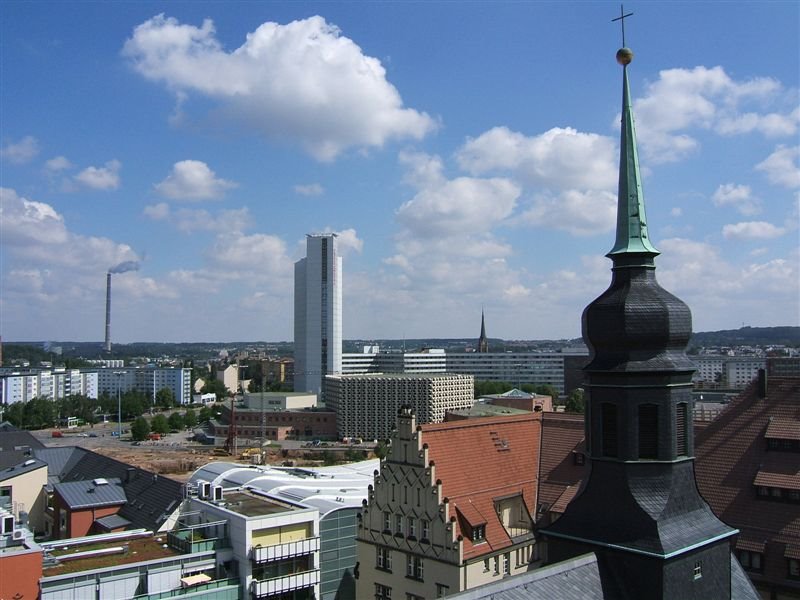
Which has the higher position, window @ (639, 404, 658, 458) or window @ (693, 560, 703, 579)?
window @ (639, 404, 658, 458)

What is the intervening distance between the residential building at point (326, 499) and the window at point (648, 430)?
27.4 m

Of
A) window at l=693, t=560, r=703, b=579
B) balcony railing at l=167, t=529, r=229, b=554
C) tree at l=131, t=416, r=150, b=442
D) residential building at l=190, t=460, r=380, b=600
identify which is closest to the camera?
window at l=693, t=560, r=703, b=579

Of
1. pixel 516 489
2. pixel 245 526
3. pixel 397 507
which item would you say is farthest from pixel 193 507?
pixel 516 489

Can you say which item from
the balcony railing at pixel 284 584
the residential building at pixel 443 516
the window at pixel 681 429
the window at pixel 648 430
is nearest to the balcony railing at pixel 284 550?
the balcony railing at pixel 284 584

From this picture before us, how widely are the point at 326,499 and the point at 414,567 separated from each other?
795 inches

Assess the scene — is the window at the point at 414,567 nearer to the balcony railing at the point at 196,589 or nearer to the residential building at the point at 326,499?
the residential building at the point at 326,499

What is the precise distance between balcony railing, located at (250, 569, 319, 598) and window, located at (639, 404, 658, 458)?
3077 cm

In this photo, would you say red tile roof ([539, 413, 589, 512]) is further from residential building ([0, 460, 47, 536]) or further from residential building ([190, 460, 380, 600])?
residential building ([0, 460, 47, 536])

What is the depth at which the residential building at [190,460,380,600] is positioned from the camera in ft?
167

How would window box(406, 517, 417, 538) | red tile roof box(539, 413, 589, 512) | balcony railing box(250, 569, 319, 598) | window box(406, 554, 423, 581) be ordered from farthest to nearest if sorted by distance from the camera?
balcony railing box(250, 569, 319, 598)
red tile roof box(539, 413, 589, 512)
window box(406, 517, 417, 538)
window box(406, 554, 423, 581)

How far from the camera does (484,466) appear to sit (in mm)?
40219

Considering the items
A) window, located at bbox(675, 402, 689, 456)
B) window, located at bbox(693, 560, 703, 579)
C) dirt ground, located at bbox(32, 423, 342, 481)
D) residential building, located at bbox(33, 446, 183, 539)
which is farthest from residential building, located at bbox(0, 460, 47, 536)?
window, located at bbox(675, 402, 689, 456)

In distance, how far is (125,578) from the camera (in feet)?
135

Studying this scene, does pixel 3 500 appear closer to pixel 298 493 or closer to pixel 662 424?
pixel 298 493
